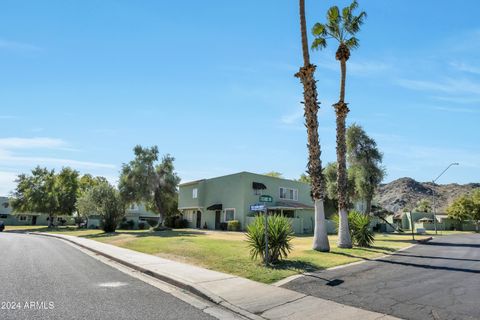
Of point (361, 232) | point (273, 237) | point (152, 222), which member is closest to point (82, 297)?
point (273, 237)

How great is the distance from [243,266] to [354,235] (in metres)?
10.1

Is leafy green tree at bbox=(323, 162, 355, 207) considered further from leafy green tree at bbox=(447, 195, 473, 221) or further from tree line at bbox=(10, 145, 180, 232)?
leafy green tree at bbox=(447, 195, 473, 221)

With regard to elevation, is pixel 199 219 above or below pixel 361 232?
above

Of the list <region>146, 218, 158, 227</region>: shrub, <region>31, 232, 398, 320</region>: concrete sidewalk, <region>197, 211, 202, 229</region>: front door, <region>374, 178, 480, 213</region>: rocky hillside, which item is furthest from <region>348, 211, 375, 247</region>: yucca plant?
<region>374, 178, 480, 213</region>: rocky hillside

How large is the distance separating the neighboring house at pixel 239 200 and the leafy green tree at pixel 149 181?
397 cm

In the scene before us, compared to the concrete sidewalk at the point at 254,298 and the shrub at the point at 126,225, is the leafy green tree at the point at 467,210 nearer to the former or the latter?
the shrub at the point at 126,225

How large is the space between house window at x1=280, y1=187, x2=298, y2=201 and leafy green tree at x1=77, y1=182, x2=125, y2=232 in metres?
18.7

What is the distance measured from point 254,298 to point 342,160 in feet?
42.7

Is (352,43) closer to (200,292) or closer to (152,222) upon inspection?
(200,292)

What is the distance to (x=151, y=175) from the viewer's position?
39531 mm

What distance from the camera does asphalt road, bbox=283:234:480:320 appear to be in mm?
6707

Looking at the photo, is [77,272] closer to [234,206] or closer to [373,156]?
[234,206]

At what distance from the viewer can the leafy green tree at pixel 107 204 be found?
36656 millimetres

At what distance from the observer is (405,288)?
856 cm
